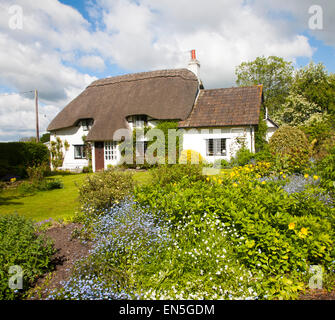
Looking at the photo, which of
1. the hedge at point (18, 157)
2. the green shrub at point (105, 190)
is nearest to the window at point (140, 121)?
the hedge at point (18, 157)

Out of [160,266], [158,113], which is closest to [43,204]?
[160,266]

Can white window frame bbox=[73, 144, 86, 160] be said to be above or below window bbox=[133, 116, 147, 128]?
below

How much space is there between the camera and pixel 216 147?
1811cm

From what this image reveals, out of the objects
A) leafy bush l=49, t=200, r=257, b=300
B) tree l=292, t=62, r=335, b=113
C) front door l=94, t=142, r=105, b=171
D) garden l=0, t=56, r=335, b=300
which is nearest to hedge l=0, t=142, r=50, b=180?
front door l=94, t=142, r=105, b=171

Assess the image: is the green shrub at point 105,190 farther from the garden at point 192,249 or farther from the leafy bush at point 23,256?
the leafy bush at point 23,256

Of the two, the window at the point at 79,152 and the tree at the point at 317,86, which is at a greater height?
the tree at the point at 317,86

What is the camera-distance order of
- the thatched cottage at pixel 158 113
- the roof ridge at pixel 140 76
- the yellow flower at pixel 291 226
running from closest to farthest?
the yellow flower at pixel 291 226 → the thatched cottage at pixel 158 113 → the roof ridge at pixel 140 76

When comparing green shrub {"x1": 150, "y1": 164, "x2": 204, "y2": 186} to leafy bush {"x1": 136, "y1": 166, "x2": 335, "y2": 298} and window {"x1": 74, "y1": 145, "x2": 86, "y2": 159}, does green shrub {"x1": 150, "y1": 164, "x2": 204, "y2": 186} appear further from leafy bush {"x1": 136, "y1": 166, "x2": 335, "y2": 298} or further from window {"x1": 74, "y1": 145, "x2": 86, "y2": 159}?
window {"x1": 74, "y1": 145, "x2": 86, "y2": 159}

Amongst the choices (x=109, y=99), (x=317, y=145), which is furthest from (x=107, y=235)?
(x=109, y=99)

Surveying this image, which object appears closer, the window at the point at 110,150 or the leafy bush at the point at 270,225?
the leafy bush at the point at 270,225

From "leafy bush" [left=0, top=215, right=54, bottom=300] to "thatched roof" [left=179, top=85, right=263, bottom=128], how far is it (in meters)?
14.7

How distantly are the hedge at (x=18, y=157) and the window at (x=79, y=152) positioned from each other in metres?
4.21

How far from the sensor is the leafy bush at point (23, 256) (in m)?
3.63

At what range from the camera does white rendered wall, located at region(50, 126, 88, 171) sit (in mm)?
22219
